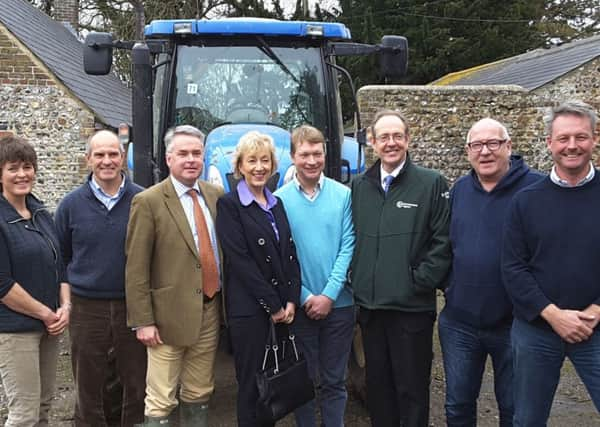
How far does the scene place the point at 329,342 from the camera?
144 inches

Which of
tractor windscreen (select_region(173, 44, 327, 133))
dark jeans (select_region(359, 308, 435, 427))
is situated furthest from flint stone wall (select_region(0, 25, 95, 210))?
dark jeans (select_region(359, 308, 435, 427))

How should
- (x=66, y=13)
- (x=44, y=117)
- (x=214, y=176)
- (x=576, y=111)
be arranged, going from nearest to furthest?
(x=576, y=111) < (x=214, y=176) < (x=44, y=117) < (x=66, y=13)

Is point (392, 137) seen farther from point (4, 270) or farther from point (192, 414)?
point (4, 270)

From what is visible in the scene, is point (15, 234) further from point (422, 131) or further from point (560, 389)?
point (422, 131)

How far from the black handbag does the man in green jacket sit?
0.43 meters

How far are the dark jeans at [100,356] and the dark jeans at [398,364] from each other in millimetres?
1336

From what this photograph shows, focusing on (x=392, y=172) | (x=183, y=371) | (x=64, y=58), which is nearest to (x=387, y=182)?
(x=392, y=172)

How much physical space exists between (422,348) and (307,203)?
1043 millimetres

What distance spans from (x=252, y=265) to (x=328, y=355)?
777 mm

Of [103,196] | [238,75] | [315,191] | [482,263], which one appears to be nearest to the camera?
[482,263]

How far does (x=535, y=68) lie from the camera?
15594mm

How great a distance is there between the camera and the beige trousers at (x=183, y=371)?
11.3 ft

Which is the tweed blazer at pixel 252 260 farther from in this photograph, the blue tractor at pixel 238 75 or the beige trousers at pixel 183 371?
the blue tractor at pixel 238 75

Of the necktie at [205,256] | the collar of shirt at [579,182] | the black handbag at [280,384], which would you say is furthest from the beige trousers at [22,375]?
the collar of shirt at [579,182]
